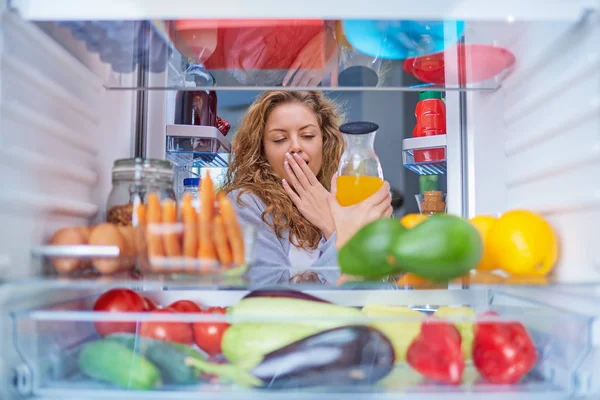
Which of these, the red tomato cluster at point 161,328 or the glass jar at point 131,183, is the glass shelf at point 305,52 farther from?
the red tomato cluster at point 161,328

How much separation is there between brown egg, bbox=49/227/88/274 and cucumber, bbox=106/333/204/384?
131 millimetres

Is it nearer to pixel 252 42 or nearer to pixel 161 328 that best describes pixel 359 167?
pixel 252 42

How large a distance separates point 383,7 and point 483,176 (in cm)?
64

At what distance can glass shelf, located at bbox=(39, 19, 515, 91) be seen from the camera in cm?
89

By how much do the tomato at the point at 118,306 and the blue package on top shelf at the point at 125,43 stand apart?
1.48 feet

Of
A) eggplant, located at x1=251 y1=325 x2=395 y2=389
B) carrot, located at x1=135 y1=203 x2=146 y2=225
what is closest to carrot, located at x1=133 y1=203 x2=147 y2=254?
carrot, located at x1=135 y1=203 x2=146 y2=225

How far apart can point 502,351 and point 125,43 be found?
83 centimetres

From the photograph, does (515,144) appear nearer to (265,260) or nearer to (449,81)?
(449,81)

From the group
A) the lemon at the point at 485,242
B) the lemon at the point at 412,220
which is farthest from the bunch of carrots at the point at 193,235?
the lemon at the point at 485,242

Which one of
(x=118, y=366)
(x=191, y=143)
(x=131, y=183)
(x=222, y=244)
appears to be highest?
(x=191, y=143)

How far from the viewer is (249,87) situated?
1129 mm

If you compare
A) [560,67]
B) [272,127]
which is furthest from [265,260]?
[560,67]

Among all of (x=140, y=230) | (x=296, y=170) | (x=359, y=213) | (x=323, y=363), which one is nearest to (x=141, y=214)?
(x=140, y=230)

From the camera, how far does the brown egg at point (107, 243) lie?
2.74 feet
